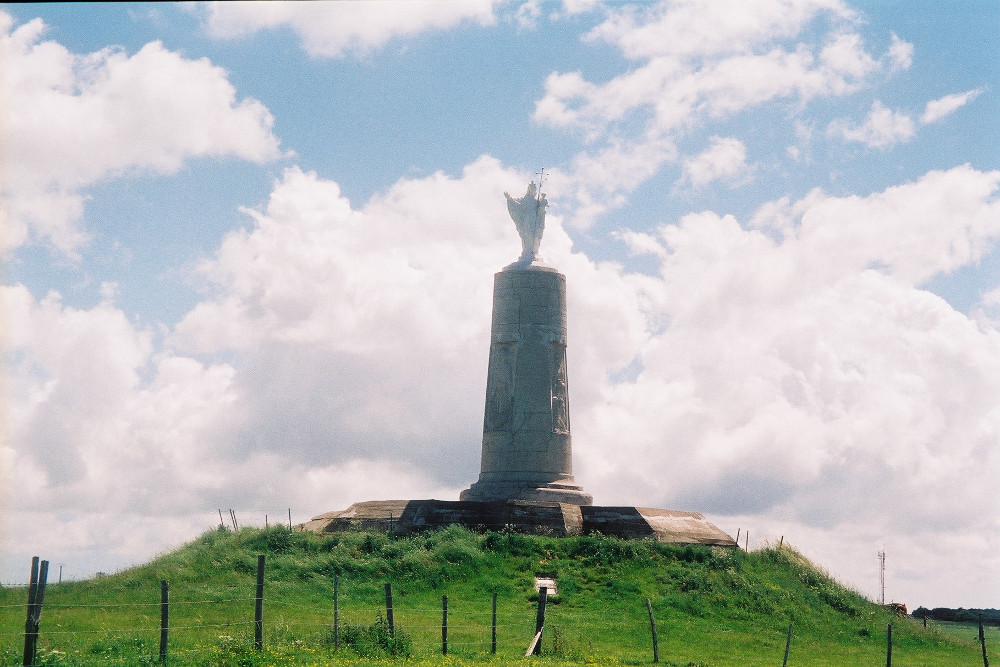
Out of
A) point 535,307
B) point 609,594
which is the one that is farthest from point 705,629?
point 535,307

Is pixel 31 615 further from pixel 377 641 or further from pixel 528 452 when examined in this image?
pixel 528 452

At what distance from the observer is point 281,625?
58.7 feet

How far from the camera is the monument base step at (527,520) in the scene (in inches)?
1166

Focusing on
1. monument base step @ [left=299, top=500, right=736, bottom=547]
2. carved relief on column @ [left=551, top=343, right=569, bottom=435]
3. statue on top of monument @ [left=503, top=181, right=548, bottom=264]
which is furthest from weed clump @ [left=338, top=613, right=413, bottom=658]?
statue on top of monument @ [left=503, top=181, right=548, bottom=264]

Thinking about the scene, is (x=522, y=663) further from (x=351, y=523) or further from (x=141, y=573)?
(x=351, y=523)

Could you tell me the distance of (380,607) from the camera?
923 inches

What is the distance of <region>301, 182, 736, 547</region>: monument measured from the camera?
2992cm

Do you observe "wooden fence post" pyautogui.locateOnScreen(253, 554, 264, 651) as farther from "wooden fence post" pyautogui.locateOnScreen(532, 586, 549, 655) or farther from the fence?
"wooden fence post" pyautogui.locateOnScreen(532, 586, 549, 655)

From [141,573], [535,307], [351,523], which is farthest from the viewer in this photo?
[535,307]

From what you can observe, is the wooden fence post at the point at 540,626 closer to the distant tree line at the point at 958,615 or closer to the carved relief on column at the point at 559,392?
the carved relief on column at the point at 559,392

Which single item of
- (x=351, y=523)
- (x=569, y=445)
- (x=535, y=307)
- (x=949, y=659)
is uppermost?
(x=535, y=307)

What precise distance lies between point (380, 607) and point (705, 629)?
7008mm

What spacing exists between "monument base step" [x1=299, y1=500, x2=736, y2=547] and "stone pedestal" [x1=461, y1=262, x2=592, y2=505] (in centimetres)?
94

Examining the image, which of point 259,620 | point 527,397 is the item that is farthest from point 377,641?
point 527,397
